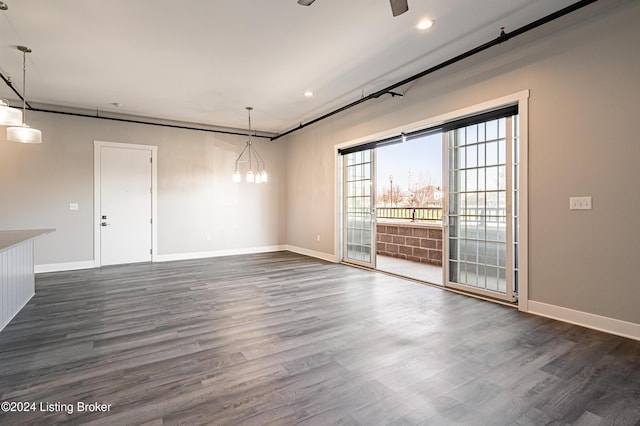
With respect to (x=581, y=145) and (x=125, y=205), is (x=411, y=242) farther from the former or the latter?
(x=125, y=205)

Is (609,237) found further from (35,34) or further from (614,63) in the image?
(35,34)

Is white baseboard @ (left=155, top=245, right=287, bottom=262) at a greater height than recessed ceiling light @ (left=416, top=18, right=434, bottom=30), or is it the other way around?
recessed ceiling light @ (left=416, top=18, right=434, bottom=30)

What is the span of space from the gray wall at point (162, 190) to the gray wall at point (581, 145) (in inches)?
221

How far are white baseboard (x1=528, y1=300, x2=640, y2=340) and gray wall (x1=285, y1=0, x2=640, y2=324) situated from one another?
58 mm

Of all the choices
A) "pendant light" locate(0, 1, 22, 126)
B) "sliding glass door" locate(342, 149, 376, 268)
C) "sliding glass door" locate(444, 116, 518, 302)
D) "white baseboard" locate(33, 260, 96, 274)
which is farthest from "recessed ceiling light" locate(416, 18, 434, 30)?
"white baseboard" locate(33, 260, 96, 274)

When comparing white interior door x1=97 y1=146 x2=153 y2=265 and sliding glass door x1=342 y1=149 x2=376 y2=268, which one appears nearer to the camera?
sliding glass door x1=342 y1=149 x2=376 y2=268

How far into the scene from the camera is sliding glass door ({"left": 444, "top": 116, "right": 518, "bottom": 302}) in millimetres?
3818

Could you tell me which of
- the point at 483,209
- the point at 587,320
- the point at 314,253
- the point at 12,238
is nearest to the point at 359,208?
the point at 314,253

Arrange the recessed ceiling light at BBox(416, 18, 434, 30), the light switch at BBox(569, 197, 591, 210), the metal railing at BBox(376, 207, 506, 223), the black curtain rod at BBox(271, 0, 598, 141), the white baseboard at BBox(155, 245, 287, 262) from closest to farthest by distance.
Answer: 1. the black curtain rod at BBox(271, 0, 598, 141)
2. the light switch at BBox(569, 197, 591, 210)
3. the recessed ceiling light at BBox(416, 18, 434, 30)
4. the metal railing at BBox(376, 207, 506, 223)
5. the white baseboard at BBox(155, 245, 287, 262)

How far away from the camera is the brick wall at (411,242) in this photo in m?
6.76

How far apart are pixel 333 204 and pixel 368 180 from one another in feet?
3.33

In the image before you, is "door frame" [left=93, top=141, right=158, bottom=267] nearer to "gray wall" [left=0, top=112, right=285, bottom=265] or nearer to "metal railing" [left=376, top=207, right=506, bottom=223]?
"gray wall" [left=0, top=112, right=285, bottom=265]

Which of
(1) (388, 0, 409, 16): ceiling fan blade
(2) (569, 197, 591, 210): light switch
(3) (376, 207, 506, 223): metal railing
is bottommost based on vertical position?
(3) (376, 207, 506, 223): metal railing

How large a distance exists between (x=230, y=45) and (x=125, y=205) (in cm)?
447
